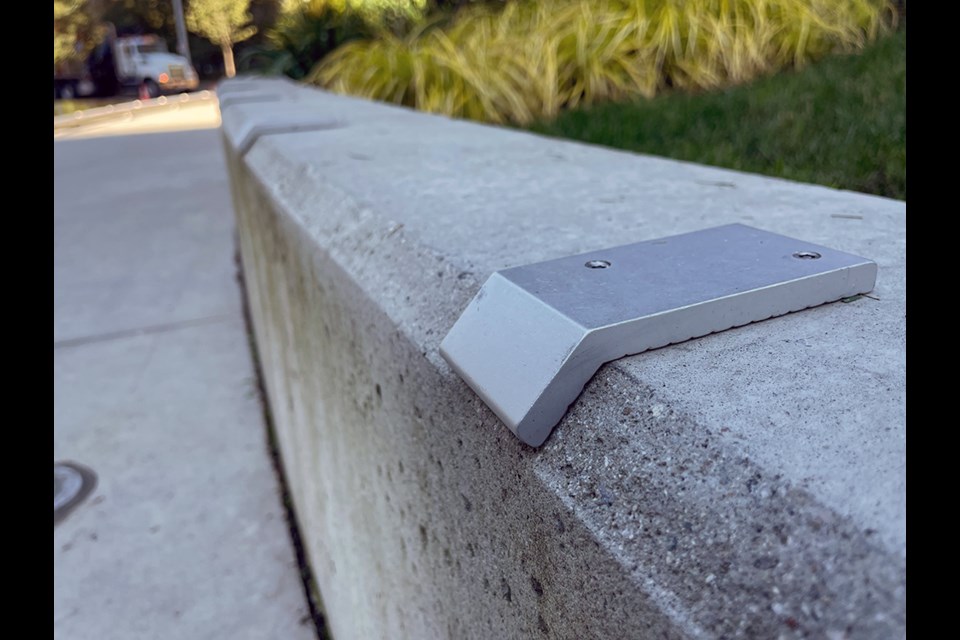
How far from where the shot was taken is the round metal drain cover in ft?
9.08

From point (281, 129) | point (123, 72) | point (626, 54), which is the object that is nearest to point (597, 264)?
point (281, 129)

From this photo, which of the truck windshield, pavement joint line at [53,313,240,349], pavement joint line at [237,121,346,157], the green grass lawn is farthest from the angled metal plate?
the truck windshield

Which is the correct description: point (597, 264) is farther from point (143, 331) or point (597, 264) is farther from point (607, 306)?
point (143, 331)

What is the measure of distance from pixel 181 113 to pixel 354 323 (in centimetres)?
1691

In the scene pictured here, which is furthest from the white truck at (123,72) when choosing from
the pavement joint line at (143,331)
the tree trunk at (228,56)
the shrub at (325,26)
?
the pavement joint line at (143,331)

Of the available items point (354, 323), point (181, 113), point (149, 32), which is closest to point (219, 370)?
point (354, 323)

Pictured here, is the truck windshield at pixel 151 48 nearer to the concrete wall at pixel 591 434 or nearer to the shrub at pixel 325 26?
the shrub at pixel 325 26

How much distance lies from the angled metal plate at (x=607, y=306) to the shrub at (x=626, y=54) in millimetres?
3263

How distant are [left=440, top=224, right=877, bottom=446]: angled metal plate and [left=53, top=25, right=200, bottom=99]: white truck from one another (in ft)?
86.5

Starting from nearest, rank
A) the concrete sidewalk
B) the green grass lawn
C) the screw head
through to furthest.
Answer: the screw head < the green grass lawn < the concrete sidewalk

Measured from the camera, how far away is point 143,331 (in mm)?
4441

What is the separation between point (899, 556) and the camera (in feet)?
1.40

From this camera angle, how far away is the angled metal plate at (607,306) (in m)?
0.67

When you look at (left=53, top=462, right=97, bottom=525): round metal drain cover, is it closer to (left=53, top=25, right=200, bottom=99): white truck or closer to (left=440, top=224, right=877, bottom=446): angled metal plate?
(left=440, top=224, right=877, bottom=446): angled metal plate
